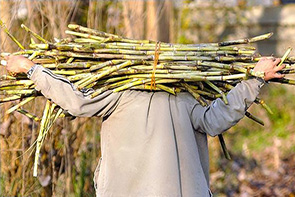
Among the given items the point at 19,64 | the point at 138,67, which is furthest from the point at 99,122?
the point at 19,64

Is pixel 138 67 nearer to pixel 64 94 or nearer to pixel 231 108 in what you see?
pixel 64 94

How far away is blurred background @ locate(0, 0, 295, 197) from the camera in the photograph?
5254 mm

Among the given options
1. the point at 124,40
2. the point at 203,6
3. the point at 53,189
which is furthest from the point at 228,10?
the point at 124,40

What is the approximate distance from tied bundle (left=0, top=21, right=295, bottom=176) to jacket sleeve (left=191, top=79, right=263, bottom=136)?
0.10 m

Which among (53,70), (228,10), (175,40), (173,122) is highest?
(228,10)

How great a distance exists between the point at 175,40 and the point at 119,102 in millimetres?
6171

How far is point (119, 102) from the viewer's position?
3.75m

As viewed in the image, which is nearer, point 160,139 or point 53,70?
point 160,139

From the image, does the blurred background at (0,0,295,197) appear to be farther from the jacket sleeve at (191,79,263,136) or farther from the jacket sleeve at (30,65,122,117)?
the jacket sleeve at (191,79,263,136)

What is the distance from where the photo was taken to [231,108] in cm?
355

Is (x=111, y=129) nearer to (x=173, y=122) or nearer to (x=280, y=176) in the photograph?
(x=173, y=122)

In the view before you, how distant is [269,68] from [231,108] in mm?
315

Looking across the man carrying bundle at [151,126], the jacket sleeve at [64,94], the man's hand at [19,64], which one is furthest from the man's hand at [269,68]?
the man's hand at [19,64]

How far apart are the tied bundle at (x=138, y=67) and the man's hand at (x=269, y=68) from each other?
0.08 meters
